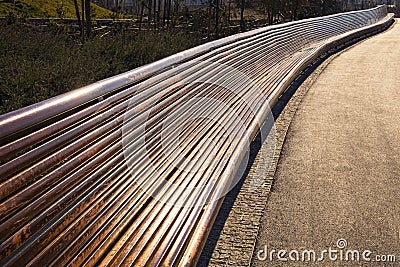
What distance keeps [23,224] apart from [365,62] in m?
16.5

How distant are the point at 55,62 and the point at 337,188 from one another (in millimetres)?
5242

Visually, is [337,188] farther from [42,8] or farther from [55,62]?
[42,8]

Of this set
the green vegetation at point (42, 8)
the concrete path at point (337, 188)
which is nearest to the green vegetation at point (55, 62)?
the concrete path at point (337, 188)

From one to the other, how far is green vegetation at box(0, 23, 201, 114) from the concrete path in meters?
3.01

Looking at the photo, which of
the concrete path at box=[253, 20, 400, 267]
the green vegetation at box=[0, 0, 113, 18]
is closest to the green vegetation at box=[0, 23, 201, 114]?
the concrete path at box=[253, 20, 400, 267]

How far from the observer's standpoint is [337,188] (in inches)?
237

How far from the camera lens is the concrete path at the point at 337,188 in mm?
4613

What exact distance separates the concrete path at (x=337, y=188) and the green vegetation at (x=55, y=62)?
3.01m

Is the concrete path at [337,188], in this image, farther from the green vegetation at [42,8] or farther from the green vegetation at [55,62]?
the green vegetation at [42,8]

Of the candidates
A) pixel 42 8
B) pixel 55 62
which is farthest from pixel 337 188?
pixel 42 8

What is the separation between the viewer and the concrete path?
461cm

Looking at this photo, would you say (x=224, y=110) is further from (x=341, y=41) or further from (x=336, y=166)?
(x=341, y=41)

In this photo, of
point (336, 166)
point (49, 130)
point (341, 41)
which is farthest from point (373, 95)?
point (341, 41)

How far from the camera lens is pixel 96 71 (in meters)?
9.61
